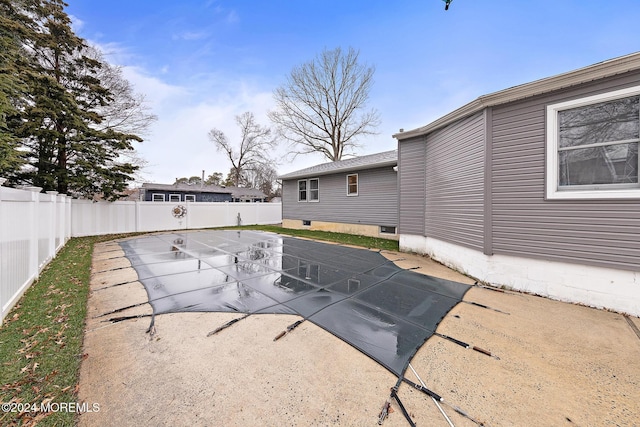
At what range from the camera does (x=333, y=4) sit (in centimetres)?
1059

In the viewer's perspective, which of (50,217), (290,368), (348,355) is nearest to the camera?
(290,368)

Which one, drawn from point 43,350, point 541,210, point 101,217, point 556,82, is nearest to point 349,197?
point 541,210

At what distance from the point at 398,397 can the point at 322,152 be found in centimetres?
2114

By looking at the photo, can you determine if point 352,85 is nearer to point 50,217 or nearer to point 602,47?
point 602,47

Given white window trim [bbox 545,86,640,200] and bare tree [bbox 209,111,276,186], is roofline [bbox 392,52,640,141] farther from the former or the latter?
bare tree [bbox 209,111,276,186]

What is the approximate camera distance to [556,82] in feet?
13.0

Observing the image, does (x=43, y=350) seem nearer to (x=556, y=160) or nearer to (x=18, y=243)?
(x=18, y=243)

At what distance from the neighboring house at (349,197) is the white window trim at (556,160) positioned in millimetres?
5424

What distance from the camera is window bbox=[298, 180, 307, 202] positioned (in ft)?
45.6

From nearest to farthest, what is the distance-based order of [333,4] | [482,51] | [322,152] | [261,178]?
[482,51] → [333,4] → [322,152] → [261,178]

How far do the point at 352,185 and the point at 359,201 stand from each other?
91 cm

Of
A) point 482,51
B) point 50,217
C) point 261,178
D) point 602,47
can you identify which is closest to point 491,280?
point 602,47

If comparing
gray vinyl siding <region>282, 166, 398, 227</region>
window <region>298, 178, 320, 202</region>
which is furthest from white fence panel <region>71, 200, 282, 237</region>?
window <region>298, 178, 320, 202</region>

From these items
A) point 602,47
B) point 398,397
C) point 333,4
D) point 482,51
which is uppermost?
point 333,4
